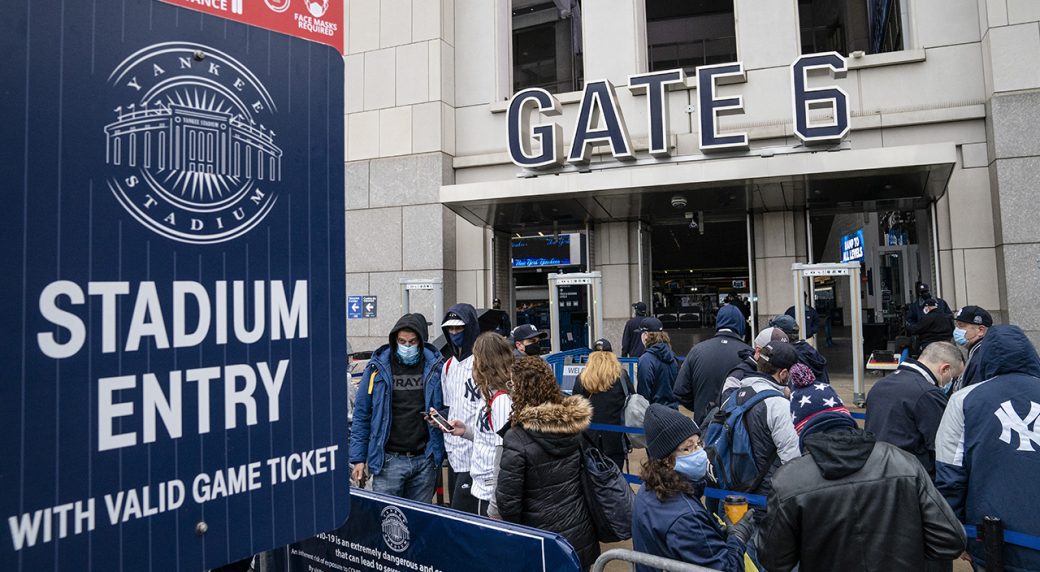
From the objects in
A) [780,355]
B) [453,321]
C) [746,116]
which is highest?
[746,116]

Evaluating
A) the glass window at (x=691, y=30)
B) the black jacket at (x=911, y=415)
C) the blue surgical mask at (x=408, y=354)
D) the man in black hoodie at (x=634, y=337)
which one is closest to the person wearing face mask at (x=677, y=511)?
the black jacket at (x=911, y=415)

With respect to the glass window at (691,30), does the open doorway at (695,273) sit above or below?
below

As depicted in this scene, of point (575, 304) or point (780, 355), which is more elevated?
point (575, 304)

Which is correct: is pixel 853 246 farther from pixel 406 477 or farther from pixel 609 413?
pixel 406 477

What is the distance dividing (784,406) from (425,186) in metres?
11.9

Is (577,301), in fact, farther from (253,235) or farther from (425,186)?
(253,235)

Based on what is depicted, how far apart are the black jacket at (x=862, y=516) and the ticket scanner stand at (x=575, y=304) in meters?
9.92

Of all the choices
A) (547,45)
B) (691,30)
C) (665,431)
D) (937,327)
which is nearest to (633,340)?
(937,327)

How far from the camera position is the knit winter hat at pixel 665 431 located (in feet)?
9.75

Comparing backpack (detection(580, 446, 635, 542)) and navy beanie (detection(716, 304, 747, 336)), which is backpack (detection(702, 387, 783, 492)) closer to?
backpack (detection(580, 446, 635, 542))

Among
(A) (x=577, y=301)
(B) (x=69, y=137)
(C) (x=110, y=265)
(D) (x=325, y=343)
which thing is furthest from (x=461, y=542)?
(A) (x=577, y=301)

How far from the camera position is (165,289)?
1.45m

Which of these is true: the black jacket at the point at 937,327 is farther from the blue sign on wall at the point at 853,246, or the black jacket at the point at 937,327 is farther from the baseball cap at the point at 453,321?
→ the baseball cap at the point at 453,321

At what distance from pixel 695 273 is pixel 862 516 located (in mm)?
19151
